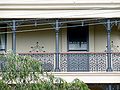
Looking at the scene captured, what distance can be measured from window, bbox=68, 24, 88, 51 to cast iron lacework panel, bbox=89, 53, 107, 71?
215 cm

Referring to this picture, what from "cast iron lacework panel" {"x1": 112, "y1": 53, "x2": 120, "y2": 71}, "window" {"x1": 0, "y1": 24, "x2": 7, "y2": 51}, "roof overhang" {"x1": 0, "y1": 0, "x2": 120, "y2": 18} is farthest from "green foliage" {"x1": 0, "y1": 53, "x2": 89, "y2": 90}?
"window" {"x1": 0, "y1": 24, "x2": 7, "y2": 51}

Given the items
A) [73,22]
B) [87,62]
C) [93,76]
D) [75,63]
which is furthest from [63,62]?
[73,22]

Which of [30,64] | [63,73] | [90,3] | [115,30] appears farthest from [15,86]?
[115,30]

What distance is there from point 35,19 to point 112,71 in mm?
4429

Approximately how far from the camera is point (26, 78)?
50.6 ft

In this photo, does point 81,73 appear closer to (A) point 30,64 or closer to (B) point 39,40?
(B) point 39,40

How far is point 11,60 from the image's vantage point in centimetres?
1558

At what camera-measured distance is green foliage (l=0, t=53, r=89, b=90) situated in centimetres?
1527

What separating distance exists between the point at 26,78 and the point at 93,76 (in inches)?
284

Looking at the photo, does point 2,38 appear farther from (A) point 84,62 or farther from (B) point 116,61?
(B) point 116,61

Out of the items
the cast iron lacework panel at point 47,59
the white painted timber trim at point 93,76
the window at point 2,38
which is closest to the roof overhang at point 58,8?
the cast iron lacework panel at point 47,59

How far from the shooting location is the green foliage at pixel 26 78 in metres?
15.3

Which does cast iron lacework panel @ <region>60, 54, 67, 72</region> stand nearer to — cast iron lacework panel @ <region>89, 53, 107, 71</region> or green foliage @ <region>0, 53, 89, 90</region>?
cast iron lacework panel @ <region>89, 53, 107, 71</region>

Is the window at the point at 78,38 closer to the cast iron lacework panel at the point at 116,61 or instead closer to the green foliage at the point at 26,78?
the cast iron lacework panel at the point at 116,61
